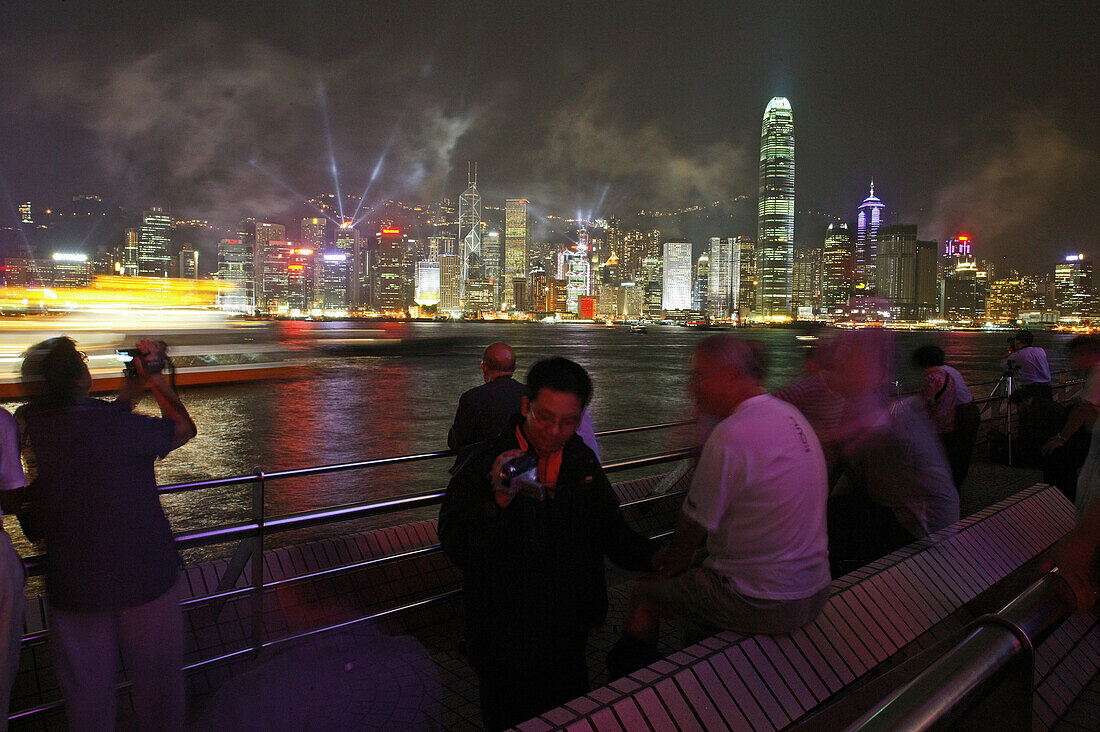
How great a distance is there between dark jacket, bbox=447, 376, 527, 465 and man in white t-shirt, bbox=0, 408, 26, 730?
2.27 m

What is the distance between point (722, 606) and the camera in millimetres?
2322

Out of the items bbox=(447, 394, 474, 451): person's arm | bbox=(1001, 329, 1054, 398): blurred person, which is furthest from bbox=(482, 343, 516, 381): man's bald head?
bbox=(1001, 329, 1054, 398): blurred person

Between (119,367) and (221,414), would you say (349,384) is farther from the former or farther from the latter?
(221,414)

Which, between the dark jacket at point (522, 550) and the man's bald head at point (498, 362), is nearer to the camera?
the dark jacket at point (522, 550)

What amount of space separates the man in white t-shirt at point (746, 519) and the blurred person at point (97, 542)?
1630 millimetres

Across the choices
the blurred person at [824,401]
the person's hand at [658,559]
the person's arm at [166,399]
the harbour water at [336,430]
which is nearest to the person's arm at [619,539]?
the person's hand at [658,559]

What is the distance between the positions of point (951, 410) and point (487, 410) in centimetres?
329

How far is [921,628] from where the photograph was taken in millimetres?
3143

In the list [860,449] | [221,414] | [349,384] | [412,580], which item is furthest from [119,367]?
[860,449]

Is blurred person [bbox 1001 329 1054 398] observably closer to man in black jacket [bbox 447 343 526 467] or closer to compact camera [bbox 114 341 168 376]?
man in black jacket [bbox 447 343 526 467]

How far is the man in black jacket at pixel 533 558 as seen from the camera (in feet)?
6.21

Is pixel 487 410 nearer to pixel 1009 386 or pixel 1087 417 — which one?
pixel 1087 417

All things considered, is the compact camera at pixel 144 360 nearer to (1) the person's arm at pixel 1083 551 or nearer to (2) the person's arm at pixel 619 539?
(2) the person's arm at pixel 619 539

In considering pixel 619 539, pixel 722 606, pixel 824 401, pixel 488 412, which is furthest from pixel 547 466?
pixel 824 401
